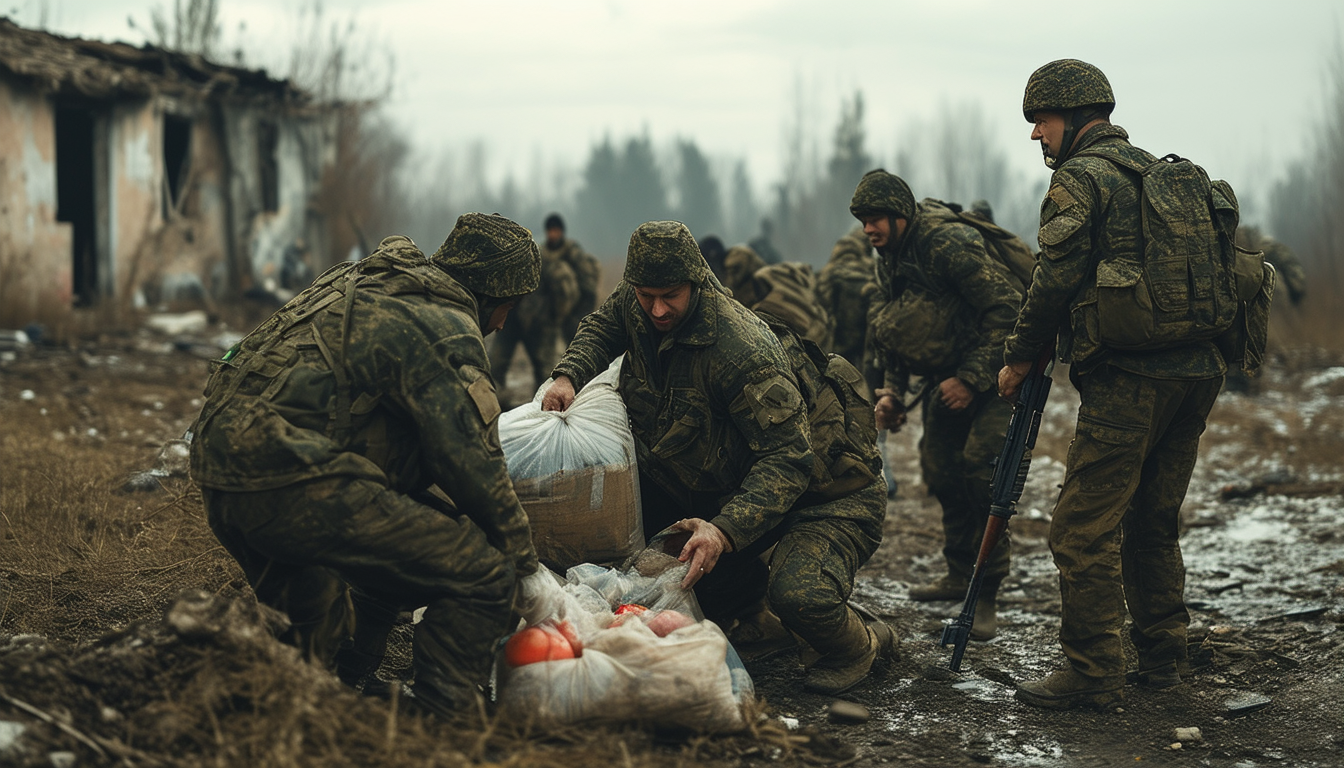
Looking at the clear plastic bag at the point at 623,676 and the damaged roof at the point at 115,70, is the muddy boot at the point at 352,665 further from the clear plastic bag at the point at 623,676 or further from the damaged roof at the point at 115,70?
the damaged roof at the point at 115,70

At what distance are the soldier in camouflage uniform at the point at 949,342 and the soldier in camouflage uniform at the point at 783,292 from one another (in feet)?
3.83

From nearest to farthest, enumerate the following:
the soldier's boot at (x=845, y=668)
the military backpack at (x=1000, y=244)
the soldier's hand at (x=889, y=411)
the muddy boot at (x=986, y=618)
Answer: the soldier's boot at (x=845, y=668) → the muddy boot at (x=986, y=618) → the military backpack at (x=1000, y=244) → the soldier's hand at (x=889, y=411)

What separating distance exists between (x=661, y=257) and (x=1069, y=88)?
1498 millimetres

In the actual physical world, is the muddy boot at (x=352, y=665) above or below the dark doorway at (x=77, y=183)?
below

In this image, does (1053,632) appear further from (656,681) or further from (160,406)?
(160,406)

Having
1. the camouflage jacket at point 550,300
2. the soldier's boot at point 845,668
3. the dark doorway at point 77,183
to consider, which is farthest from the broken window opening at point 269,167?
the soldier's boot at point 845,668

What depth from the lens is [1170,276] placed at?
3.52m

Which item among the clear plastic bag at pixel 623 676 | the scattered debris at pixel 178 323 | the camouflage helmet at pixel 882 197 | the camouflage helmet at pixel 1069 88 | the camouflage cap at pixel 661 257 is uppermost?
the camouflage helmet at pixel 1069 88

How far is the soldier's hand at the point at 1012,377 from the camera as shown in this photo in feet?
13.0

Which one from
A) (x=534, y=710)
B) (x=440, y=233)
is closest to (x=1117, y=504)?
(x=534, y=710)

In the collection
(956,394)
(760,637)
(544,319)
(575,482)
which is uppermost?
(956,394)

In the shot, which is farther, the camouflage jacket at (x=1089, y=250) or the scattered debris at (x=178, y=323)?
the scattered debris at (x=178, y=323)

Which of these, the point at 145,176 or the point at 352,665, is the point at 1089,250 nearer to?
the point at 352,665

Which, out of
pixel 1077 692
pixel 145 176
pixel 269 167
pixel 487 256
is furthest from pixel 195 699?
pixel 269 167
